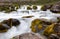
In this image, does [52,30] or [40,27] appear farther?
[40,27]

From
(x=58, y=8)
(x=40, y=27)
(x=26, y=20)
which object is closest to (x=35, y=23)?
(x=40, y=27)

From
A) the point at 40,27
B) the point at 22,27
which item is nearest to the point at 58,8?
the point at 22,27

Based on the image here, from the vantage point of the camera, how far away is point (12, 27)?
47.5 feet

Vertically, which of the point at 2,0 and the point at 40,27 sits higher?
the point at 40,27

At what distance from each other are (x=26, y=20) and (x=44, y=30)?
4.81 meters

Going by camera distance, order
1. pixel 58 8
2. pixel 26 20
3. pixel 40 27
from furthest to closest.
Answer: pixel 58 8, pixel 26 20, pixel 40 27

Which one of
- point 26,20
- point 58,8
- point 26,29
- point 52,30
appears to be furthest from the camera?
point 58,8

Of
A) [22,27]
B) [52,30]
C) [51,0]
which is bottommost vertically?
[51,0]

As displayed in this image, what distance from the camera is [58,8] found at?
23.7 meters

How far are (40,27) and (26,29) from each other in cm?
163

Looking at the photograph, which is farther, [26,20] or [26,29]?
[26,20]

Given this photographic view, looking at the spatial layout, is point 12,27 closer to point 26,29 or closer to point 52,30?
point 26,29

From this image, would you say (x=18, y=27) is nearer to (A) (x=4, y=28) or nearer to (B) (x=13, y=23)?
(B) (x=13, y=23)

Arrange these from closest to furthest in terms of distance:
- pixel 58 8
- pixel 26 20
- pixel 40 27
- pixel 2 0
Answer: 1. pixel 40 27
2. pixel 26 20
3. pixel 58 8
4. pixel 2 0
